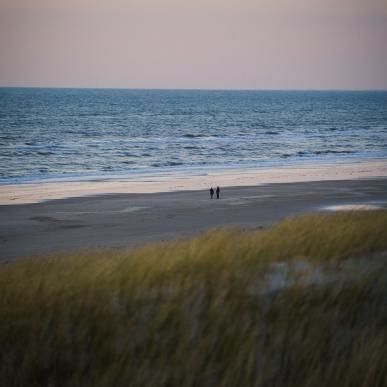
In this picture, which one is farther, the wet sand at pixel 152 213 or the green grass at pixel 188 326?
the wet sand at pixel 152 213

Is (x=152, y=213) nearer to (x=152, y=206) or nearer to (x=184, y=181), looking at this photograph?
(x=152, y=206)

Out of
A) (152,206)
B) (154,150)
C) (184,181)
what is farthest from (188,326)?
(154,150)

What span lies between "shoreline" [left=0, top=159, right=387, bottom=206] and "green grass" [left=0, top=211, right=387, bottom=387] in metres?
20.6

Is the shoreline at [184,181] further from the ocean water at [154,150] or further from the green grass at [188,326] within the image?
the green grass at [188,326]

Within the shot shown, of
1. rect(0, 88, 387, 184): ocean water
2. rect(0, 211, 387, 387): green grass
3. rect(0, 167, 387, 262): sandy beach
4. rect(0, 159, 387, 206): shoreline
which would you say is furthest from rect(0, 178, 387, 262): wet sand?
rect(0, 88, 387, 184): ocean water

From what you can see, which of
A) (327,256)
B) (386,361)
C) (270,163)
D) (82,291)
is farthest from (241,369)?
(270,163)

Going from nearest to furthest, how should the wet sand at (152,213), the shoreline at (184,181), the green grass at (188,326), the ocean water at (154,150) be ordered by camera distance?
the green grass at (188,326), the wet sand at (152,213), the shoreline at (184,181), the ocean water at (154,150)

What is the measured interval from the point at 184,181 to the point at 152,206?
31.3ft

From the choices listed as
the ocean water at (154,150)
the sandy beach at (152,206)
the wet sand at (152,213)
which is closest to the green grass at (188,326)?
the wet sand at (152,213)

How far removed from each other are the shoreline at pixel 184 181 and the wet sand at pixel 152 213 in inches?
63.7

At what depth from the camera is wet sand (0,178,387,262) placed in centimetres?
1784

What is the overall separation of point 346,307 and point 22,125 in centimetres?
8447

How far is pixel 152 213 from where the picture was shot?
22.8 meters

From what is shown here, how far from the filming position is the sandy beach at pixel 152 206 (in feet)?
60.1
